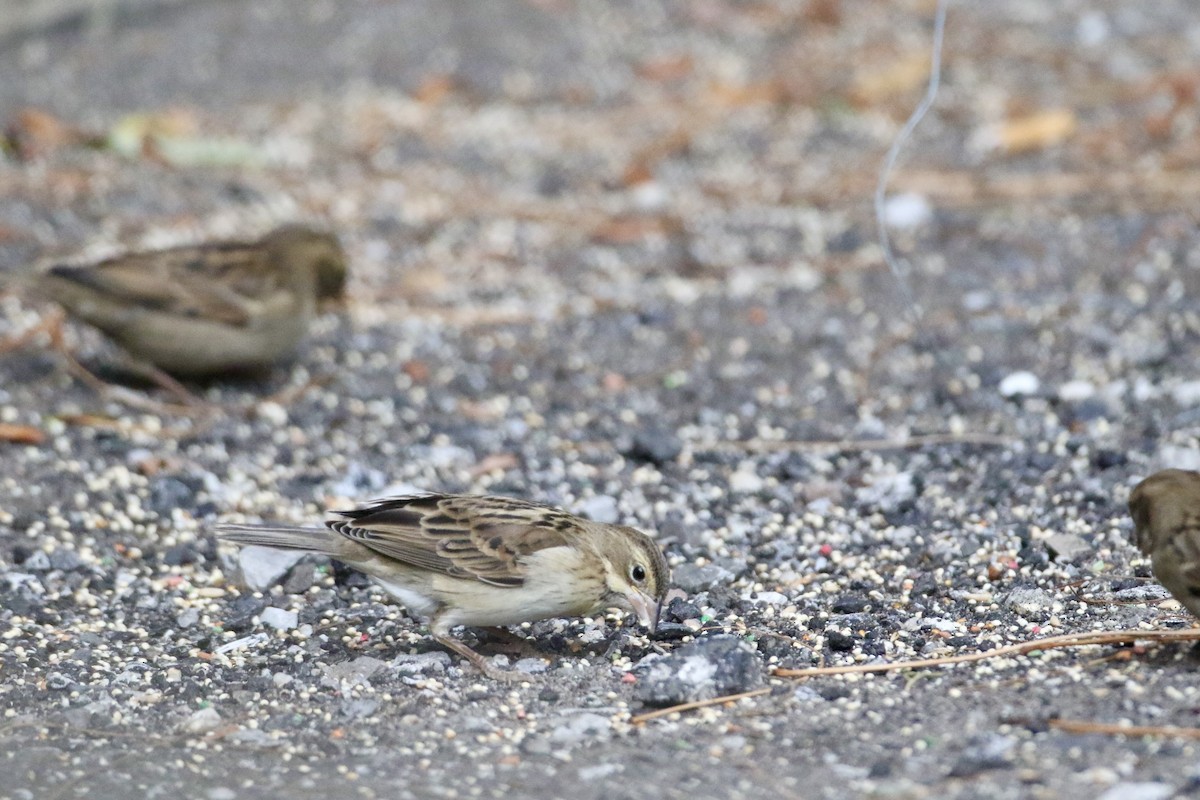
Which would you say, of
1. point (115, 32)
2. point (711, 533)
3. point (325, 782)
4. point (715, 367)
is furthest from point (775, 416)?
point (115, 32)

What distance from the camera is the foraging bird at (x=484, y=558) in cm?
491

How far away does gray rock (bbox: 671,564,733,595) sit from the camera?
5.46 meters

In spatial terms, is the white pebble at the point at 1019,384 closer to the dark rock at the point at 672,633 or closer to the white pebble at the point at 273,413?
the dark rock at the point at 672,633

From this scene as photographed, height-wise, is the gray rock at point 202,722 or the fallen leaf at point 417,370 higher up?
the fallen leaf at point 417,370

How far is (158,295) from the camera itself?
7281 millimetres

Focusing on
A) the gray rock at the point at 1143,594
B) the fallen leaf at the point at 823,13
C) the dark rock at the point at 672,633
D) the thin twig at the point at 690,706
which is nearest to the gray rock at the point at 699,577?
the dark rock at the point at 672,633

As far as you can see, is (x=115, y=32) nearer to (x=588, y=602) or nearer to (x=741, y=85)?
(x=741, y=85)

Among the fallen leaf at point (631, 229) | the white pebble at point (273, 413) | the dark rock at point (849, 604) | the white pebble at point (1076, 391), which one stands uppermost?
the fallen leaf at point (631, 229)

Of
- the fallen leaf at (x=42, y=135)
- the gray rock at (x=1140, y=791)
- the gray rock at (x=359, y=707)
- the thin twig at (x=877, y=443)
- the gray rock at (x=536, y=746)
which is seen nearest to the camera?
the gray rock at (x=1140, y=791)

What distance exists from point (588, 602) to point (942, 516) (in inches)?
64.4

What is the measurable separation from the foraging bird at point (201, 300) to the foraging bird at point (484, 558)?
2.41 meters

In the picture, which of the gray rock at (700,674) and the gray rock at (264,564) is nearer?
the gray rock at (700,674)

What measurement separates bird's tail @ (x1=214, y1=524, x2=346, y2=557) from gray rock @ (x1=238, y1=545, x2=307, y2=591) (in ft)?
1.21

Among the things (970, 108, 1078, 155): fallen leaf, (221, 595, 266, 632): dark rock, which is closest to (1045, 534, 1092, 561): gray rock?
(221, 595, 266, 632): dark rock
